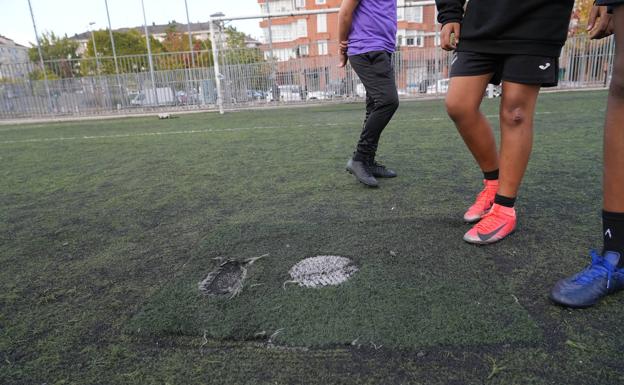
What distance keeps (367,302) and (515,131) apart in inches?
43.3

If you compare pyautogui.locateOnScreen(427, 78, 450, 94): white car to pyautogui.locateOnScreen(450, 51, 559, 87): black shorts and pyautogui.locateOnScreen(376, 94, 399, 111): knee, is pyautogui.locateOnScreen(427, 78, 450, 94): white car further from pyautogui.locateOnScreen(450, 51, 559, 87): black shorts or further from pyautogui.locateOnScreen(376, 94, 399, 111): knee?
pyautogui.locateOnScreen(450, 51, 559, 87): black shorts

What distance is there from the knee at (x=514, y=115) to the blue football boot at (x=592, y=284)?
686mm

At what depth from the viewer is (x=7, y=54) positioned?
180 ft

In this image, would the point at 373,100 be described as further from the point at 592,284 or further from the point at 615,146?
the point at 592,284

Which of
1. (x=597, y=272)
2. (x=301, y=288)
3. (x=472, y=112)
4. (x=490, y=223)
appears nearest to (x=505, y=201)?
(x=490, y=223)

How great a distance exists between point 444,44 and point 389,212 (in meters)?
0.94

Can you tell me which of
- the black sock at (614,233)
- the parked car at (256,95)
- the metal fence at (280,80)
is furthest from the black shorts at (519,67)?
the parked car at (256,95)

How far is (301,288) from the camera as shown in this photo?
1655 millimetres

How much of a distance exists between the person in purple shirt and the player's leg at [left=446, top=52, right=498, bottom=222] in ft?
2.91

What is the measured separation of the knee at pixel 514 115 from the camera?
6.41ft

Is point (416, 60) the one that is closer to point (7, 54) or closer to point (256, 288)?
point (256, 288)

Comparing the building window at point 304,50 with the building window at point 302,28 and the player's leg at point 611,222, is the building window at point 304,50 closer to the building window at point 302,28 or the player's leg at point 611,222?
the player's leg at point 611,222

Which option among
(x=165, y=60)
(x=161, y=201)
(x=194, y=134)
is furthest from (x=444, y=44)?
(x=165, y=60)

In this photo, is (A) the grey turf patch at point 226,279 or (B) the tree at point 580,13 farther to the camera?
(B) the tree at point 580,13
